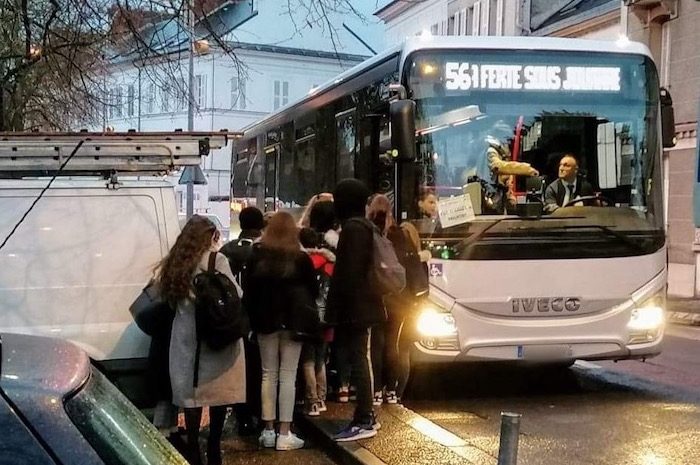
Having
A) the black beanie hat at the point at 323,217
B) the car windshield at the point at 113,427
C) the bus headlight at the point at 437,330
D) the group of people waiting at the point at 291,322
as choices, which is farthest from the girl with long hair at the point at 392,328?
the car windshield at the point at 113,427

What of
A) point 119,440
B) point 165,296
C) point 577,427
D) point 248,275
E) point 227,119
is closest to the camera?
point 119,440

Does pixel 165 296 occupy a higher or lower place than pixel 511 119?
lower

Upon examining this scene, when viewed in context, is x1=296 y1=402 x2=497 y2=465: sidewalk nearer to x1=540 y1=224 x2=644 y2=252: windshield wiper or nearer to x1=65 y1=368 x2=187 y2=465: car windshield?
x1=540 y1=224 x2=644 y2=252: windshield wiper

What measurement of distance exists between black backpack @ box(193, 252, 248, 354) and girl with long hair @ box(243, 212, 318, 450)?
0.74 m

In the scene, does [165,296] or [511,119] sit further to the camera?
[511,119]

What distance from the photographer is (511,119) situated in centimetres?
898

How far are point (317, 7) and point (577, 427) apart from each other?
467 centimetres

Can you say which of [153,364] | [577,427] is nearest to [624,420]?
[577,427]

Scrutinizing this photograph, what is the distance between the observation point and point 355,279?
7.05m

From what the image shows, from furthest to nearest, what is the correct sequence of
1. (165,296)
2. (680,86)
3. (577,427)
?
(680,86)
(577,427)
(165,296)

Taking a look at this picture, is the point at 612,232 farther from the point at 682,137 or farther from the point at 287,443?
the point at 682,137

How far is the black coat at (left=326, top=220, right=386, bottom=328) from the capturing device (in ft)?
23.1

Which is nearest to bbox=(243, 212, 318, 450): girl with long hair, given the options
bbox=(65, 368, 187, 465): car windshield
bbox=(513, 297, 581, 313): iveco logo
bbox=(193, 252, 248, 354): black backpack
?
bbox=(193, 252, 248, 354): black backpack

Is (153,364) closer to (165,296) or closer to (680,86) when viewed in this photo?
(165,296)
